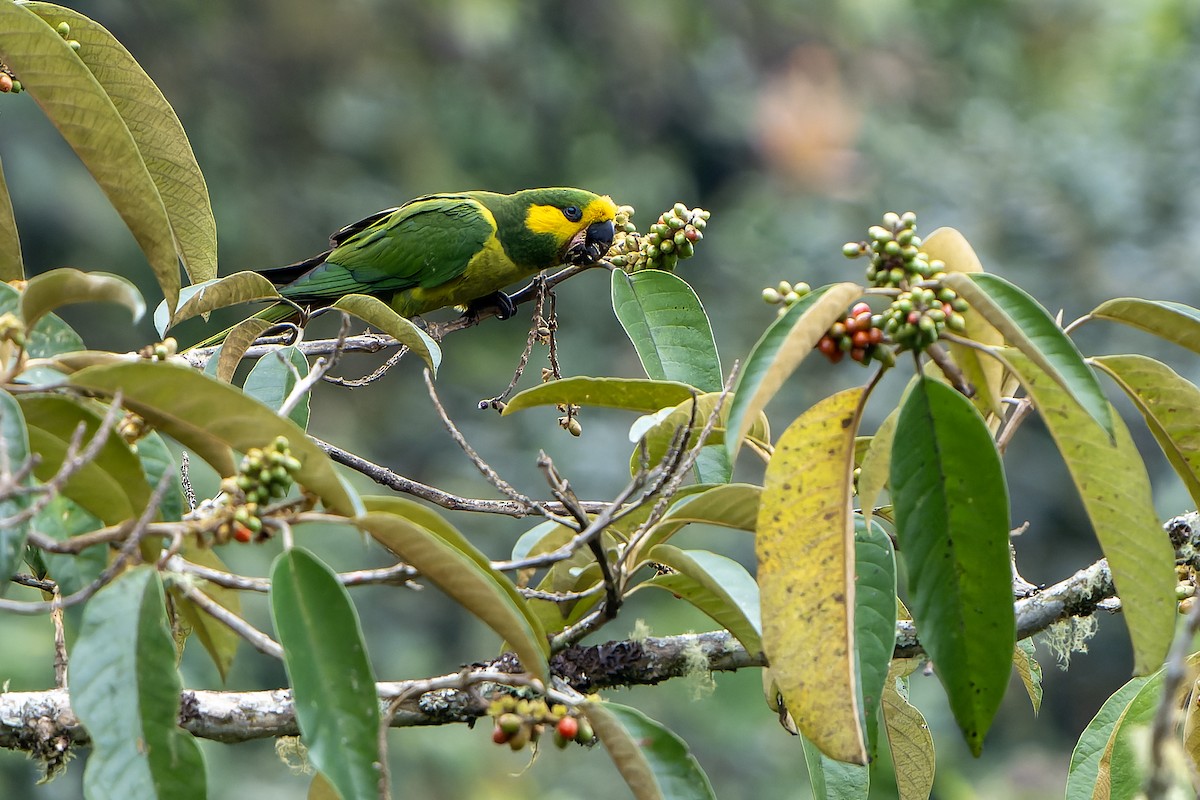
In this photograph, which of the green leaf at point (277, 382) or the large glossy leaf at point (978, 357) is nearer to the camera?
the large glossy leaf at point (978, 357)

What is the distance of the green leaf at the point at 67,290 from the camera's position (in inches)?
38.8

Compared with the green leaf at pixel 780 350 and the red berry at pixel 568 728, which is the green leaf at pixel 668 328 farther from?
the red berry at pixel 568 728

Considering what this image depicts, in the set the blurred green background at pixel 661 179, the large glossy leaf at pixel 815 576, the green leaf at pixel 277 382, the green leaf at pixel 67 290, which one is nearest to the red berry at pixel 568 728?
the large glossy leaf at pixel 815 576

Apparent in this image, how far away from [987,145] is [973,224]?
2.08ft

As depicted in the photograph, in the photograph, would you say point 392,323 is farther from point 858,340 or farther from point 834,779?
point 834,779

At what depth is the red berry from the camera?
1.07 m

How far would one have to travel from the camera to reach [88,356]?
109 cm

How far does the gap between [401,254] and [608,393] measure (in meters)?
2.16

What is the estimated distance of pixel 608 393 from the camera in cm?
141

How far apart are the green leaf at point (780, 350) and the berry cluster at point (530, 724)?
0.29 m

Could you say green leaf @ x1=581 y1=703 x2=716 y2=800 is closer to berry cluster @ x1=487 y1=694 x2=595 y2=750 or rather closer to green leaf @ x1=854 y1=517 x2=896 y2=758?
berry cluster @ x1=487 y1=694 x2=595 y2=750

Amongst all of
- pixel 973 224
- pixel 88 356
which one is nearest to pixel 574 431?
pixel 88 356

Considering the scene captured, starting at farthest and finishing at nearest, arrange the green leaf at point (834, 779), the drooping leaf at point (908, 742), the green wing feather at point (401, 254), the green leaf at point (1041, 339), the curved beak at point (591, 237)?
the green wing feather at point (401, 254) < the curved beak at point (591, 237) < the drooping leaf at point (908, 742) < the green leaf at point (834, 779) < the green leaf at point (1041, 339)

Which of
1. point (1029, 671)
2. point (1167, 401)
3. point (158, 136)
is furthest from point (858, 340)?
point (158, 136)
